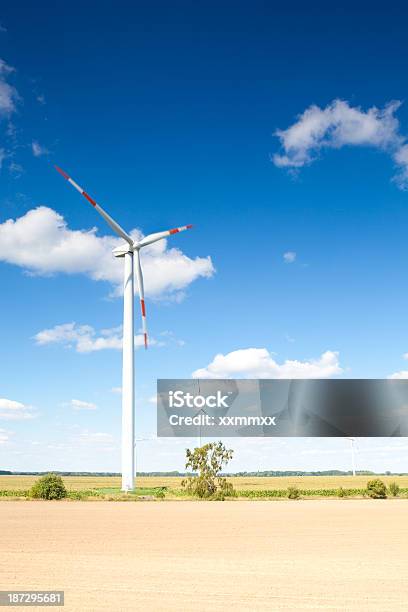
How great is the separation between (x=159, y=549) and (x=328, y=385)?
43.1 m

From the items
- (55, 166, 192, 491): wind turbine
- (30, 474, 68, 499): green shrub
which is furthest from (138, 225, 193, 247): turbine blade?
(30, 474, 68, 499): green shrub

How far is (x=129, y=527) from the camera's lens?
35781 mm

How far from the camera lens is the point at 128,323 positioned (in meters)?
67.4

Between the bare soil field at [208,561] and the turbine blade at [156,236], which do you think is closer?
the bare soil field at [208,561]

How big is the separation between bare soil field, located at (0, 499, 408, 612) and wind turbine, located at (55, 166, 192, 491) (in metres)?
20.1

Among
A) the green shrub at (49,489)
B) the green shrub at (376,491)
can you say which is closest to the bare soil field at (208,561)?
the green shrub at (49,489)

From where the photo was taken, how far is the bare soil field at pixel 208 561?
16422 millimetres

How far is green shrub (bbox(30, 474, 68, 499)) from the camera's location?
61844mm

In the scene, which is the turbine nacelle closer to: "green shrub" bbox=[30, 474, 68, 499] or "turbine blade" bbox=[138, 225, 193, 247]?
"turbine blade" bbox=[138, 225, 193, 247]

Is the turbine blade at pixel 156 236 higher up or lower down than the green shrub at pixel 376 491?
higher up

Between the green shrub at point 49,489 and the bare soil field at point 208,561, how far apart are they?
752 inches

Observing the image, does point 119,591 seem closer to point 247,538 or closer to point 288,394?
point 247,538

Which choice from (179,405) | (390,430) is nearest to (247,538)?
(179,405)

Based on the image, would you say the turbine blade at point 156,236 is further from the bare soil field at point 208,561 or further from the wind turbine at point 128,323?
the bare soil field at point 208,561
